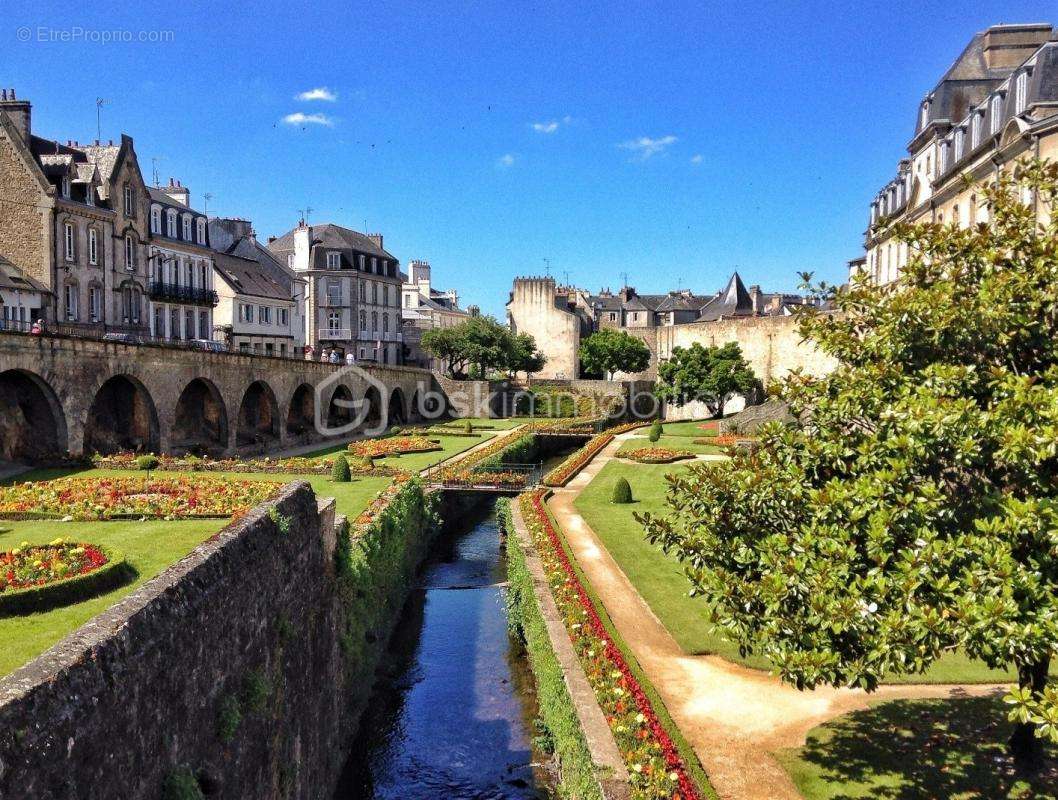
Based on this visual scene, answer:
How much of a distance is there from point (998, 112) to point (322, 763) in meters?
32.7

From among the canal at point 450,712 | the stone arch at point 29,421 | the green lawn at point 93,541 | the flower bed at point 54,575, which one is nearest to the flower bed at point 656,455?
the canal at point 450,712

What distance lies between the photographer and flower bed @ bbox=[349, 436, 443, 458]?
37.7 meters

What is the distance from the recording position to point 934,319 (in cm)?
927

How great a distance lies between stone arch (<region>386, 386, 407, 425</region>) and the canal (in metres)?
34.3

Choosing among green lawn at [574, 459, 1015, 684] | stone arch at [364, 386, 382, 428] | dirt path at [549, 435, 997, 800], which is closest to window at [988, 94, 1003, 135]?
green lawn at [574, 459, 1015, 684]

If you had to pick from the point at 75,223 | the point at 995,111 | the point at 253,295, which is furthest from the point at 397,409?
the point at 995,111

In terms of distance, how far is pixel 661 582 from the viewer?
767 inches

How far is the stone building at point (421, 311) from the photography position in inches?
3184

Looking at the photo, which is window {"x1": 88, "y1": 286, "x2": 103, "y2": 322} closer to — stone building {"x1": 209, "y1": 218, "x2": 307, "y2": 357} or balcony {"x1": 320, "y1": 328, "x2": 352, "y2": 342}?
stone building {"x1": 209, "y1": 218, "x2": 307, "y2": 357}

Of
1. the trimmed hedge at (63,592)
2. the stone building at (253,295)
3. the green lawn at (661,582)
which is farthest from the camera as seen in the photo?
the stone building at (253,295)

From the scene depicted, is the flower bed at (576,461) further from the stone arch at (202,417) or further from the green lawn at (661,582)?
the stone arch at (202,417)

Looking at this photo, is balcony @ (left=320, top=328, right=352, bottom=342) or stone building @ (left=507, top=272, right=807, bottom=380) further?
stone building @ (left=507, top=272, right=807, bottom=380)

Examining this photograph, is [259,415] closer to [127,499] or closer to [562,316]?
[127,499]

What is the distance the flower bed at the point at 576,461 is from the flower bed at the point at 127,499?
12.8 metres
